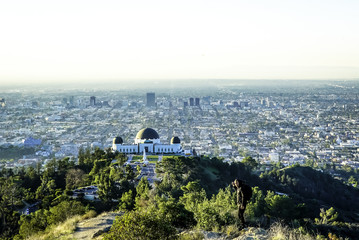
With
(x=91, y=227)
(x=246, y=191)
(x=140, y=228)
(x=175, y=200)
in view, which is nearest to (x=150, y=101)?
(x=175, y=200)

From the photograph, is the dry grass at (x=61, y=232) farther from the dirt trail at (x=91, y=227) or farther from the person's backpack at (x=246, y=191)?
the person's backpack at (x=246, y=191)

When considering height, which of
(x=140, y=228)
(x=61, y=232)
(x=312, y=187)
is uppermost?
(x=140, y=228)

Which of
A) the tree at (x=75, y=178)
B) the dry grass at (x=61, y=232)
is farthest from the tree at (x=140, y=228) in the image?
the tree at (x=75, y=178)

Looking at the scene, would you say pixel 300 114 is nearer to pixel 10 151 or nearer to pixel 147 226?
pixel 10 151

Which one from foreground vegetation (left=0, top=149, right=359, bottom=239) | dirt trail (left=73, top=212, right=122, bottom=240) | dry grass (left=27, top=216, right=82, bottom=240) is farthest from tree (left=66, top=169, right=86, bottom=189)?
dirt trail (left=73, top=212, right=122, bottom=240)

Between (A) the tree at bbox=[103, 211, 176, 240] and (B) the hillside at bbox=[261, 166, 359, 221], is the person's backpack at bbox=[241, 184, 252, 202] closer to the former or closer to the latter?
(A) the tree at bbox=[103, 211, 176, 240]

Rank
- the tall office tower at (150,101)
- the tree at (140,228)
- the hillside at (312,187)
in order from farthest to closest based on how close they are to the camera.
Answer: the tall office tower at (150,101) → the hillside at (312,187) → the tree at (140,228)

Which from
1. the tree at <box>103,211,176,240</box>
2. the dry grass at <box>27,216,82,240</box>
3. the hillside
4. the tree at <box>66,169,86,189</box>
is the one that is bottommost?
the hillside

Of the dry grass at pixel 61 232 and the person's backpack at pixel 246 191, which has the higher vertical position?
the person's backpack at pixel 246 191

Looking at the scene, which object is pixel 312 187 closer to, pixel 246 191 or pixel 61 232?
pixel 61 232

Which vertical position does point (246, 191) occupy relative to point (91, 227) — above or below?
above
